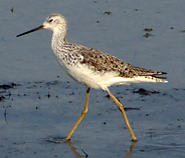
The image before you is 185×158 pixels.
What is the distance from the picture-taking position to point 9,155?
9.46 meters

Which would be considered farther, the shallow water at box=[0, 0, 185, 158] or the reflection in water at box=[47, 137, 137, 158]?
the shallow water at box=[0, 0, 185, 158]

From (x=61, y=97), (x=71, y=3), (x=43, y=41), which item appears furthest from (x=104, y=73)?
(x=71, y=3)

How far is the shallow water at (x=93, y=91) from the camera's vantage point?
10.0 meters

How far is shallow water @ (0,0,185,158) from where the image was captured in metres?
10.0

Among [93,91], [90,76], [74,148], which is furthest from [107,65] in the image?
[93,91]

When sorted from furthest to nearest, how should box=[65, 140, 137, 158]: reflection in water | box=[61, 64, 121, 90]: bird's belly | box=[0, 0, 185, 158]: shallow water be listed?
box=[61, 64, 121, 90]: bird's belly
box=[0, 0, 185, 158]: shallow water
box=[65, 140, 137, 158]: reflection in water

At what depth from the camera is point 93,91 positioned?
497 inches

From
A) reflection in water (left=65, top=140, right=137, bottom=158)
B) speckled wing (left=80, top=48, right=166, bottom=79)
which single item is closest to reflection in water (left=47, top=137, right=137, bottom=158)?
reflection in water (left=65, top=140, right=137, bottom=158)

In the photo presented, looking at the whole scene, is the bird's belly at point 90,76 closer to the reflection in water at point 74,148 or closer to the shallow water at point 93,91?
the shallow water at point 93,91

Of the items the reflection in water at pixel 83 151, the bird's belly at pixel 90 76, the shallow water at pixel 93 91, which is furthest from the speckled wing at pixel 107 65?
the reflection in water at pixel 83 151

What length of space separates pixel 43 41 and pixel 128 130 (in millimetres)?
5023

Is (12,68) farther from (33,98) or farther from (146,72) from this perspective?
(146,72)

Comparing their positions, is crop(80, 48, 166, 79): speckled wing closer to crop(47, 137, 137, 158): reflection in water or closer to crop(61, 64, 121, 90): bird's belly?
crop(61, 64, 121, 90): bird's belly

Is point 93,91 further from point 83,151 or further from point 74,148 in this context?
point 83,151
